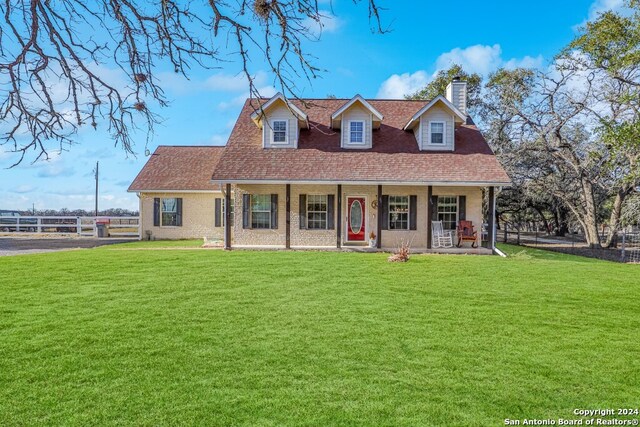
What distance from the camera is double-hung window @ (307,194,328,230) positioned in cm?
1716

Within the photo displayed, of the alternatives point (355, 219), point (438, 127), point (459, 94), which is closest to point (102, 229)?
point (355, 219)

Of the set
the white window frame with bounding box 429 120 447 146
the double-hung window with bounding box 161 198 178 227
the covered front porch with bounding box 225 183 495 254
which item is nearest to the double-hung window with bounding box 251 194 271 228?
the covered front porch with bounding box 225 183 495 254

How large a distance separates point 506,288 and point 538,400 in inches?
207

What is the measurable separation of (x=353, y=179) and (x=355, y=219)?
2017 millimetres

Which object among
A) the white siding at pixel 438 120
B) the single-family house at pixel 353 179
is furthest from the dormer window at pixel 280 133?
the white siding at pixel 438 120

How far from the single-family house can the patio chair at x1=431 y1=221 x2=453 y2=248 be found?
0.79ft

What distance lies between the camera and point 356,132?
1808cm

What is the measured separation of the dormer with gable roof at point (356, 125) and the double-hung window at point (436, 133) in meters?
2.25

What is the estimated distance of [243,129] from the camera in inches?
756

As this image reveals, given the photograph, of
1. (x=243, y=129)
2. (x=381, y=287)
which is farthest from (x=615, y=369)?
(x=243, y=129)

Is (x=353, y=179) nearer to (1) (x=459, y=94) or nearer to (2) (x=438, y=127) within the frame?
(2) (x=438, y=127)

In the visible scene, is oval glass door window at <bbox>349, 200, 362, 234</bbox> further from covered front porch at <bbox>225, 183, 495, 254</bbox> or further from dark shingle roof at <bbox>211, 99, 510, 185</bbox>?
dark shingle roof at <bbox>211, 99, 510, 185</bbox>

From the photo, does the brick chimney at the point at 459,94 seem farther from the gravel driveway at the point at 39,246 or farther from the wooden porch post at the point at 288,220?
the gravel driveway at the point at 39,246

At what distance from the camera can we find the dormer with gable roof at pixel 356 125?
17.8 m
